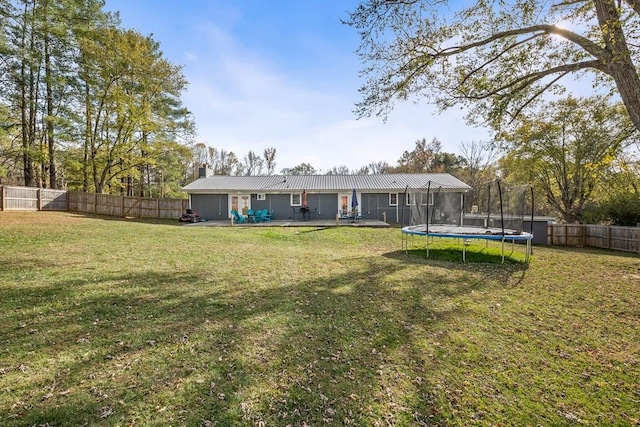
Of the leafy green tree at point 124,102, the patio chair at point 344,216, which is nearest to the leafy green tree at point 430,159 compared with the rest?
the patio chair at point 344,216

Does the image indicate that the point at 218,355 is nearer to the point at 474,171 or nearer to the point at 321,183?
the point at 321,183

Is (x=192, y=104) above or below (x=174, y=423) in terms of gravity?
above

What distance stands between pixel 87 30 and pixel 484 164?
3582cm

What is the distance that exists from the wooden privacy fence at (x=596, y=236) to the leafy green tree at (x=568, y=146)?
3.38 meters

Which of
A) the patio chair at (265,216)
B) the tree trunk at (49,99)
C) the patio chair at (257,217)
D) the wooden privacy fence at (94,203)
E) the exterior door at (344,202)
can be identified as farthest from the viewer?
the exterior door at (344,202)

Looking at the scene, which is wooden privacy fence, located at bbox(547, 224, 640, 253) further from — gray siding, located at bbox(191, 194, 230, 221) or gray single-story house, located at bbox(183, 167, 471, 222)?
gray siding, located at bbox(191, 194, 230, 221)

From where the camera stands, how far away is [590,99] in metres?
16.6

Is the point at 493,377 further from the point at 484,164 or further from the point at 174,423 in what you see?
the point at 484,164

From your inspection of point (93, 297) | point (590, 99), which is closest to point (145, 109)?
point (93, 297)

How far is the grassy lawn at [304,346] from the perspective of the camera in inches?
94.5

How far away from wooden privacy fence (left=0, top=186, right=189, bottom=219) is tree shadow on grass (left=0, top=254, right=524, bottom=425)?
17.0 meters

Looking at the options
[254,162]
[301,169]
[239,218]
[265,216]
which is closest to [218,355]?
[239,218]

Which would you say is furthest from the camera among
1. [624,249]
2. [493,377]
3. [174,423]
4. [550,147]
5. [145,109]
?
[145,109]

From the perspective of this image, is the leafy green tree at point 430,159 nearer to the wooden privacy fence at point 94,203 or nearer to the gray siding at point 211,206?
the gray siding at point 211,206
